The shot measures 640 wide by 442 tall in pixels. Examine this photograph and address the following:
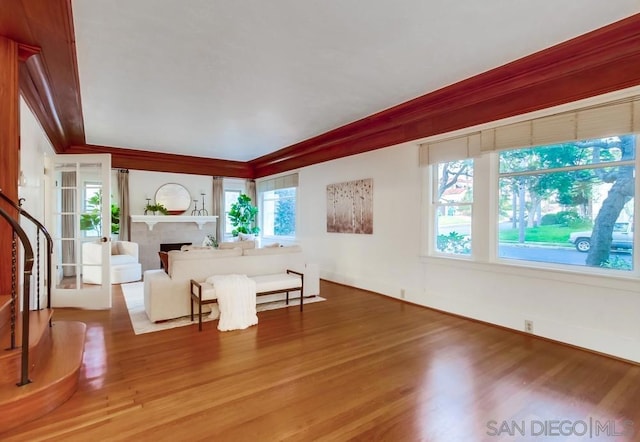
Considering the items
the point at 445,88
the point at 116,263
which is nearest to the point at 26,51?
the point at 445,88

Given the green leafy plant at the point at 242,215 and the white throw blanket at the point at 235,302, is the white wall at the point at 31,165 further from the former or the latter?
the green leafy plant at the point at 242,215

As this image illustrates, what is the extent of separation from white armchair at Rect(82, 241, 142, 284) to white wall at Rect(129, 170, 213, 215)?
115 centimetres

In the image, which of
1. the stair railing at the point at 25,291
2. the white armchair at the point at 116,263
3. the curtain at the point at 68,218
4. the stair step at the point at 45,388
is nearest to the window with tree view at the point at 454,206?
the stair step at the point at 45,388

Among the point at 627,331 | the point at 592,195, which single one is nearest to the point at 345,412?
the point at 627,331

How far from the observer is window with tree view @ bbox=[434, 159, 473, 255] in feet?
14.1

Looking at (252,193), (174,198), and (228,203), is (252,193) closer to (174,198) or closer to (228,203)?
(228,203)

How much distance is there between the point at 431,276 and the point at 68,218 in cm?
527

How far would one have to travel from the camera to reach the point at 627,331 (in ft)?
9.73

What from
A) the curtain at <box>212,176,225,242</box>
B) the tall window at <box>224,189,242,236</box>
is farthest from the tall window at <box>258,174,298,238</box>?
the curtain at <box>212,176,225,242</box>

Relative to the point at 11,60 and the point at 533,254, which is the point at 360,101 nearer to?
the point at 533,254

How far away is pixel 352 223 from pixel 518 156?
9.46 feet

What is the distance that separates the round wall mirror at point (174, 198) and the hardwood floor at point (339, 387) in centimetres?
450

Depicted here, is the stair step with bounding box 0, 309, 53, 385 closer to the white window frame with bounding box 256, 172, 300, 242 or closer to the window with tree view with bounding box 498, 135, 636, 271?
the window with tree view with bounding box 498, 135, 636, 271

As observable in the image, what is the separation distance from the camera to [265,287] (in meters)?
4.27
